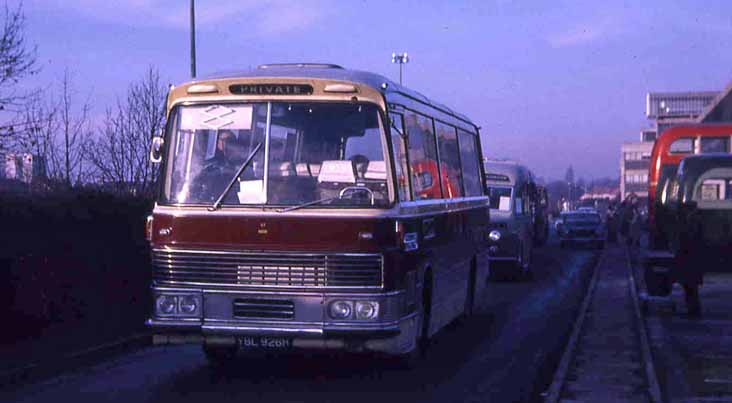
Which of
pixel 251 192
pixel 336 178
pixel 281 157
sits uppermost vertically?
pixel 281 157

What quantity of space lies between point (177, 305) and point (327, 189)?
1869mm

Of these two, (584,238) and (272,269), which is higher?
(272,269)

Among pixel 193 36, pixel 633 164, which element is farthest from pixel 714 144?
pixel 633 164

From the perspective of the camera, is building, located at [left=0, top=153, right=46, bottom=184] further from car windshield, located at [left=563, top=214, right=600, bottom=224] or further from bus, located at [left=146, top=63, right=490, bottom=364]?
car windshield, located at [left=563, top=214, right=600, bottom=224]

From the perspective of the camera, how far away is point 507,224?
84.2ft

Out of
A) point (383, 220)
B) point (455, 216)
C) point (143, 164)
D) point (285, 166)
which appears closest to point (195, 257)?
point (285, 166)

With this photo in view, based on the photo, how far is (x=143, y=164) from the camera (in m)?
25.3

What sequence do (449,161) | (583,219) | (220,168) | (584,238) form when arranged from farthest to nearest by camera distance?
(583,219), (584,238), (449,161), (220,168)

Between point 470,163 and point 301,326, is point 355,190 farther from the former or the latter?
point 470,163

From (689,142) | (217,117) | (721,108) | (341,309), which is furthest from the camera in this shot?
(721,108)

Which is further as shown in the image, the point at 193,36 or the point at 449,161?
the point at 193,36

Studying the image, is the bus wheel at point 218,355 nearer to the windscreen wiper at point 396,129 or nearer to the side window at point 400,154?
the side window at point 400,154

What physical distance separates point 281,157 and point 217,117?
84 centimetres

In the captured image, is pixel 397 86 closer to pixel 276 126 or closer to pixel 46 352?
pixel 276 126
